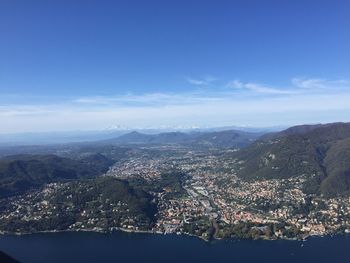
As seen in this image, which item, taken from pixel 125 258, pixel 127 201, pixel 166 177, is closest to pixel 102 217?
pixel 127 201

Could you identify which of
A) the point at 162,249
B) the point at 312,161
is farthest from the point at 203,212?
the point at 312,161

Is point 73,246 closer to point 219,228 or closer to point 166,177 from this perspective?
point 219,228

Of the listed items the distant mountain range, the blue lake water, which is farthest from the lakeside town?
the distant mountain range

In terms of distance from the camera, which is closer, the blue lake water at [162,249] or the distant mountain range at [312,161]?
the blue lake water at [162,249]

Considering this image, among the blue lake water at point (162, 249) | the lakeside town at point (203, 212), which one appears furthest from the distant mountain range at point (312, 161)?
the blue lake water at point (162, 249)

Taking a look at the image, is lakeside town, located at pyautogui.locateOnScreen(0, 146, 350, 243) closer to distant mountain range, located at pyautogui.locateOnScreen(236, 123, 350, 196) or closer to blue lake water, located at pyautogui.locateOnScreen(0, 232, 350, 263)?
blue lake water, located at pyautogui.locateOnScreen(0, 232, 350, 263)

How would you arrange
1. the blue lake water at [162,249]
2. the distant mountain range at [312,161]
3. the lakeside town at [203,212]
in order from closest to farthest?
the blue lake water at [162,249]
the lakeside town at [203,212]
the distant mountain range at [312,161]

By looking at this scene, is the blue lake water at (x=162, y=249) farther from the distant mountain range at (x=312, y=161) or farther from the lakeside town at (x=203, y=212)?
the distant mountain range at (x=312, y=161)
